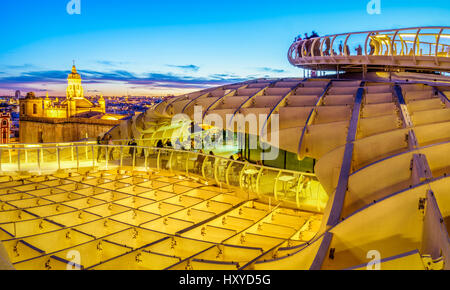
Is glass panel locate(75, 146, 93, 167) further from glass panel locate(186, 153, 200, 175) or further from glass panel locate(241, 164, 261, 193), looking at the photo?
glass panel locate(241, 164, 261, 193)

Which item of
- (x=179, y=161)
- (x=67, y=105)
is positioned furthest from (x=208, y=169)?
(x=67, y=105)

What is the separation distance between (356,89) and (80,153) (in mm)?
13923

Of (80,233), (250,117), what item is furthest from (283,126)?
(80,233)

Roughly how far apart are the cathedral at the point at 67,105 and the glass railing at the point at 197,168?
6052 cm

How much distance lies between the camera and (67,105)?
94.2 metres

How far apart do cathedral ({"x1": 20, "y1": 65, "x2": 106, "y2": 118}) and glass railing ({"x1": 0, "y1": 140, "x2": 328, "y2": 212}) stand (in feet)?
199

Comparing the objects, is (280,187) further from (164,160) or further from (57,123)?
(57,123)

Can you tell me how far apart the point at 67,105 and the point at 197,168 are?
296ft

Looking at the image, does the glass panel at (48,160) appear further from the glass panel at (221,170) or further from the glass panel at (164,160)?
the glass panel at (221,170)

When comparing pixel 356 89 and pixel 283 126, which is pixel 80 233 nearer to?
pixel 283 126

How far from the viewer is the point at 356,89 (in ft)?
47.7

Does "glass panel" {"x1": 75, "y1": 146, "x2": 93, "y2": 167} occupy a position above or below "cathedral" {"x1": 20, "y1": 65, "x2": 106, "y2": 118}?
below

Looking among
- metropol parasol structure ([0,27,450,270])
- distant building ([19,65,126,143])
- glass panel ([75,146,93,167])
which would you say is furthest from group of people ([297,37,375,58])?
distant building ([19,65,126,143])

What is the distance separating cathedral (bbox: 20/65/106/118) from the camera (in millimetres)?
80875
